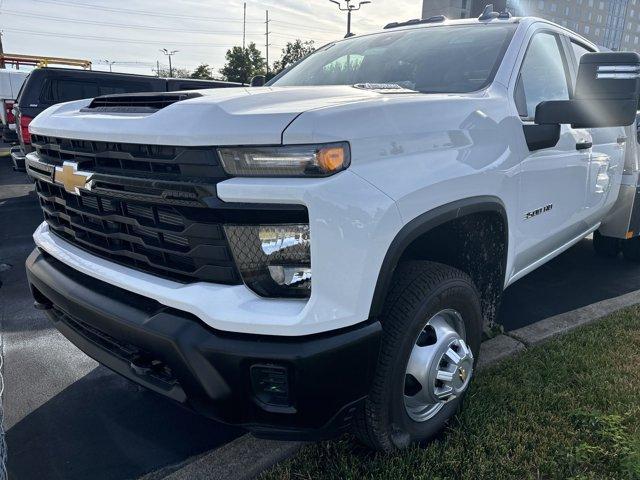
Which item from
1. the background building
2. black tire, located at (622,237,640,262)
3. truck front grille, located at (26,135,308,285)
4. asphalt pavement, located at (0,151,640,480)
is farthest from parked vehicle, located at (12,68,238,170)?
the background building

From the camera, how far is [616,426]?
245 centimetres

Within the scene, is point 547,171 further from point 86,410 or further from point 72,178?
point 86,410

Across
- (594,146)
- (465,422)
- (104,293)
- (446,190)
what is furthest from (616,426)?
(104,293)

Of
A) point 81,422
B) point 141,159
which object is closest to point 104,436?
point 81,422

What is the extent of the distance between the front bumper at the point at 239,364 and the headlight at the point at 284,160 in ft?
1.77

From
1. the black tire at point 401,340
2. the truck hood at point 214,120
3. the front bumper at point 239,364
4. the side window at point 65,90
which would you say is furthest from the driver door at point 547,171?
the side window at point 65,90

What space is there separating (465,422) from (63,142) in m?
2.28

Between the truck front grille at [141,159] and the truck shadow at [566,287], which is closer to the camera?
the truck front grille at [141,159]

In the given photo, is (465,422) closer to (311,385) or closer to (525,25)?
(311,385)

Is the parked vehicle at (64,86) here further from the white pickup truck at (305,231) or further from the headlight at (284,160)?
the headlight at (284,160)

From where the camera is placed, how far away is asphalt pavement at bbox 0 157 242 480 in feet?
7.81

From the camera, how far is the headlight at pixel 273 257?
67.4 inches

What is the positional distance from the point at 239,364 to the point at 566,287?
150 inches

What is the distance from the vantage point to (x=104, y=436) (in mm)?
2568
